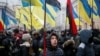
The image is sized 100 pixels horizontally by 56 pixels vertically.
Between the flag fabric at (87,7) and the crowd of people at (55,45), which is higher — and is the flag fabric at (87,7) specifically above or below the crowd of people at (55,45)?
above

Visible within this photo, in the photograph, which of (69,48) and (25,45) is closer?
(69,48)

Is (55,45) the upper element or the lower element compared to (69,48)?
upper

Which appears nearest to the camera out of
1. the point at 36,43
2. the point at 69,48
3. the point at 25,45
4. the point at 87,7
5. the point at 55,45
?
the point at 55,45

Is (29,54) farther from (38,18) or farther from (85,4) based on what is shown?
(38,18)

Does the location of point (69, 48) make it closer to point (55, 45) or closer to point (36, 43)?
point (36, 43)

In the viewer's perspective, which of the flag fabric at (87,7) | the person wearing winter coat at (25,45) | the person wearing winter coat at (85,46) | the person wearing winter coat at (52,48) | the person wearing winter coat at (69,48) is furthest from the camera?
the flag fabric at (87,7)

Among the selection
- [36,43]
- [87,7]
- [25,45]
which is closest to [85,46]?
[25,45]

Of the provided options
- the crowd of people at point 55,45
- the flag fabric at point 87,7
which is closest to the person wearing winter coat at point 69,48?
the crowd of people at point 55,45

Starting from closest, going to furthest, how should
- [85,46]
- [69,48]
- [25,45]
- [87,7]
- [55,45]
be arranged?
1. [55,45]
2. [85,46]
3. [69,48]
4. [25,45]
5. [87,7]

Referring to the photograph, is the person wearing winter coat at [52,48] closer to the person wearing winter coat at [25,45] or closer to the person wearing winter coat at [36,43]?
the person wearing winter coat at [25,45]

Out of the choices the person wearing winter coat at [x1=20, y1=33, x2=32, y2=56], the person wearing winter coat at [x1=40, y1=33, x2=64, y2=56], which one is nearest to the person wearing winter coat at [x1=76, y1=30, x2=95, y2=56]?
the person wearing winter coat at [x1=40, y1=33, x2=64, y2=56]

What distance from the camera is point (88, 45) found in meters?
10.1

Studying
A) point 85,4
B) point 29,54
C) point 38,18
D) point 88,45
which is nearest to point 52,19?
point 38,18

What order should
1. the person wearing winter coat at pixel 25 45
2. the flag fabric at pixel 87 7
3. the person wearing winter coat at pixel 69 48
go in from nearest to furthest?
the person wearing winter coat at pixel 69 48 < the person wearing winter coat at pixel 25 45 < the flag fabric at pixel 87 7
